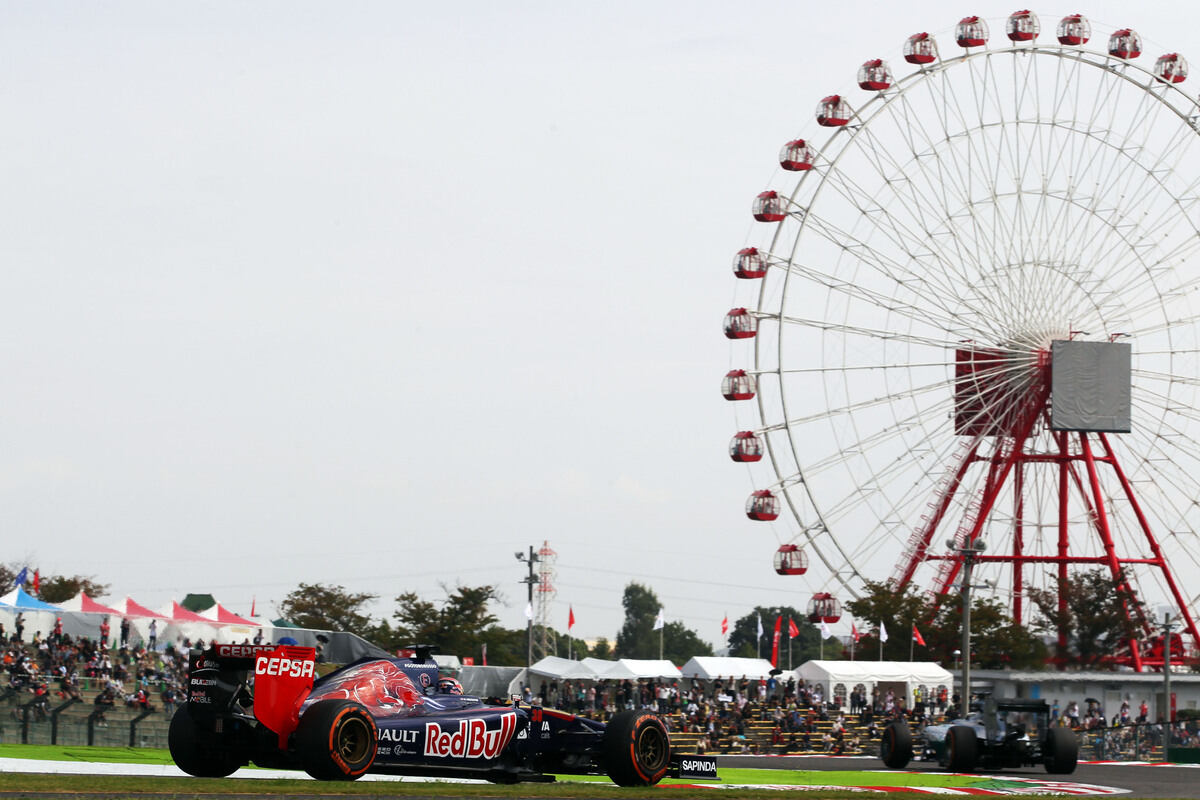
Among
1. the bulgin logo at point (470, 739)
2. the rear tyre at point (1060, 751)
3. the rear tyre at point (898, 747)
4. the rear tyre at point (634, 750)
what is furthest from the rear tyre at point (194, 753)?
the rear tyre at point (1060, 751)

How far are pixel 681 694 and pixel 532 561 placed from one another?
20.5 metres

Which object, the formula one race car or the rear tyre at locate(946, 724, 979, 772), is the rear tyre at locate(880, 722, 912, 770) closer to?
the formula one race car

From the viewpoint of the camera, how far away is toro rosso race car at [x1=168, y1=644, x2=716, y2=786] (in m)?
18.4

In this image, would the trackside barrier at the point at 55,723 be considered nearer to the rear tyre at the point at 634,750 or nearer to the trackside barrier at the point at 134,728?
the trackside barrier at the point at 134,728

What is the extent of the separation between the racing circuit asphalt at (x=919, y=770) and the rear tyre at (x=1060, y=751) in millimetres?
205

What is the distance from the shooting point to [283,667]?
730 inches

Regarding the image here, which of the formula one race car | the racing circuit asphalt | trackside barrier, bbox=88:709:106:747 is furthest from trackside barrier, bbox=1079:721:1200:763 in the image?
trackside barrier, bbox=88:709:106:747

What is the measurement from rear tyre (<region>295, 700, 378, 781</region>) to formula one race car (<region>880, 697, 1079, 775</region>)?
16.8m

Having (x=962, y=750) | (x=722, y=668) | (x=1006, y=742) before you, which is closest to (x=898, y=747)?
(x=962, y=750)

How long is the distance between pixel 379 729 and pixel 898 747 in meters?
17.2

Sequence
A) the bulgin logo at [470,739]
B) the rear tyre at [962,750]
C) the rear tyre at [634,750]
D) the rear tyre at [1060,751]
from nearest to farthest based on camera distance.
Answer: the bulgin logo at [470,739] < the rear tyre at [634,750] < the rear tyre at [1060,751] < the rear tyre at [962,750]

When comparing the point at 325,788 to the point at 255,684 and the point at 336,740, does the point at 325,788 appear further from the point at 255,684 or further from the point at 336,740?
the point at 255,684

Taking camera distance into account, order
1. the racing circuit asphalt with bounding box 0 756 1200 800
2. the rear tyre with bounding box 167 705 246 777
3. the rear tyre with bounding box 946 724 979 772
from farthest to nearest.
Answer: the rear tyre with bounding box 946 724 979 772 → the racing circuit asphalt with bounding box 0 756 1200 800 → the rear tyre with bounding box 167 705 246 777

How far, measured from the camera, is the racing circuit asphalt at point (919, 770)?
20016mm
